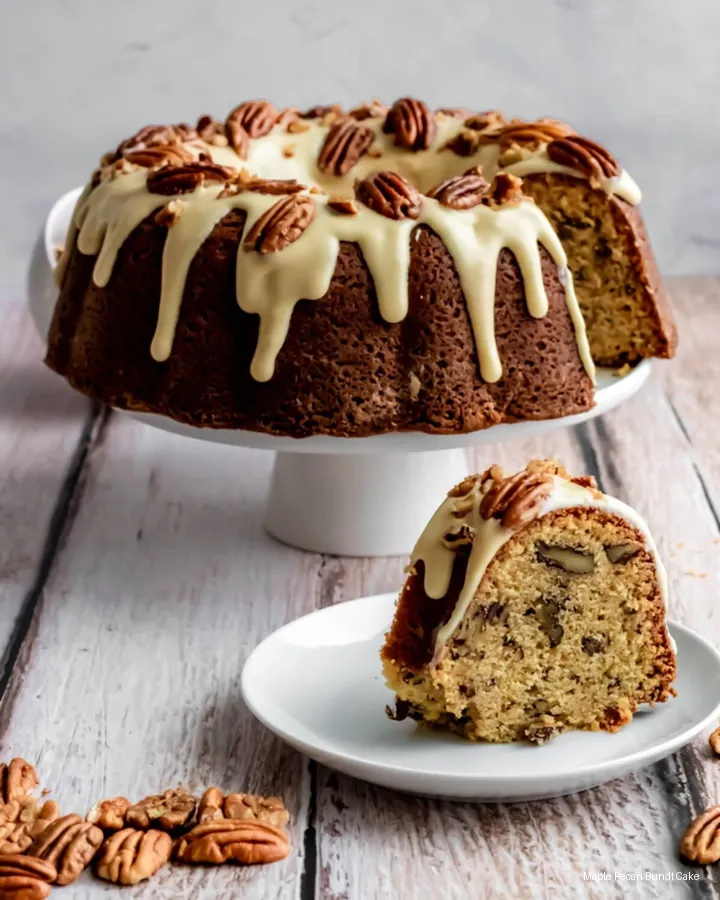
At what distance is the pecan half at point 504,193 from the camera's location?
2180 millimetres

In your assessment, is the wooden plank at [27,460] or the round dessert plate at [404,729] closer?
the round dessert plate at [404,729]

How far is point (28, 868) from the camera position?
153cm

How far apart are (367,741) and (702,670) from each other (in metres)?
0.42

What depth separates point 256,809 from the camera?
164cm

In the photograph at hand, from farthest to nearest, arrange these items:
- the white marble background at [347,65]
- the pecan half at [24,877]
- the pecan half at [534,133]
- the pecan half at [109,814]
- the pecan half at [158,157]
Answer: the white marble background at [347,65] → the pecan half at [534,133] → the pecan half at [158,157] → the pecan half at [109,814] → the pecan half at [24,877]

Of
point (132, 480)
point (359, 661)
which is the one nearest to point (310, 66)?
point (132, 480)

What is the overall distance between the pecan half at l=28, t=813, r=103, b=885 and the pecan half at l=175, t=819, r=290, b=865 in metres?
0.09

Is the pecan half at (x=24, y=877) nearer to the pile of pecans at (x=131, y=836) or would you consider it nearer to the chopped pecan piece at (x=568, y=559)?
the pile of pecans at (x=131, y=836)

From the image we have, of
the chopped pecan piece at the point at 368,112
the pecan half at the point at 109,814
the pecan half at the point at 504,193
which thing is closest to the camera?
the pecan half at the point at 109,814

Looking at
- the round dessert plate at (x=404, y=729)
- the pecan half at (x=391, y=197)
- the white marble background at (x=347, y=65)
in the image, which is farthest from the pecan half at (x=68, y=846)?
the white marble background at (x=347, y=65)

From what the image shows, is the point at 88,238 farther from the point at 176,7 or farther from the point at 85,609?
the point at 176,7

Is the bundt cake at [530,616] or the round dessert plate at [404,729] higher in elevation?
the bundt cake at [530,616]

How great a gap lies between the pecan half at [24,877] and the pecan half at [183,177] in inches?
41.0

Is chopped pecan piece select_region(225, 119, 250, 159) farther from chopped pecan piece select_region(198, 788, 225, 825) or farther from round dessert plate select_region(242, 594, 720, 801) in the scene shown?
chopped pecan piece select_region(198, 788, 225, 825)
